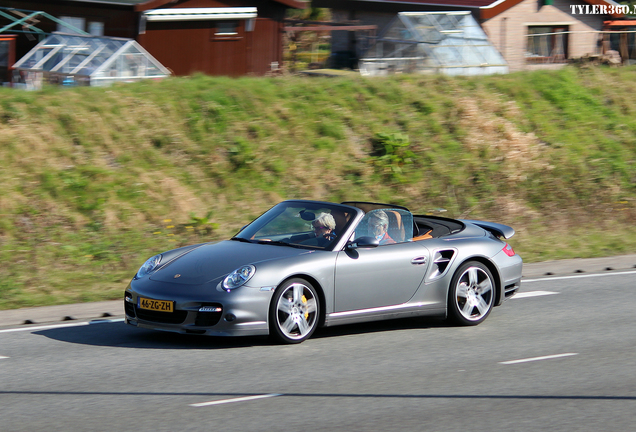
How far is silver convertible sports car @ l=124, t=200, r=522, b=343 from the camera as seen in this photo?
7625mm

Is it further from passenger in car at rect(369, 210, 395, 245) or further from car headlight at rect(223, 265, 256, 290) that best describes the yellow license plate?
passenger in car at rect(369, 210, 395, 245)

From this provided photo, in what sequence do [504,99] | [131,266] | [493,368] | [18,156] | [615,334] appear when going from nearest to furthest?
[493,368] < [615,334] < [131,266] < [18,156] < [504,99]

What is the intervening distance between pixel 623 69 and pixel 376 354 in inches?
771

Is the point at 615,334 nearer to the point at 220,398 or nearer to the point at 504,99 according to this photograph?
the point at 220,398

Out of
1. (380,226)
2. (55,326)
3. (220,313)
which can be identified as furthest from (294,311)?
(55,326)

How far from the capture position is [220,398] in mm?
6125

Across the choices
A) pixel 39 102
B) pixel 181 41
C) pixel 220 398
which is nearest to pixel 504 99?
pixel 181 41

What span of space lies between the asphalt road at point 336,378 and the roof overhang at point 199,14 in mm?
15596

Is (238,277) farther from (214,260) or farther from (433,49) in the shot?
(433,49)

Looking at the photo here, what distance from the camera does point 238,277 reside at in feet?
25.3

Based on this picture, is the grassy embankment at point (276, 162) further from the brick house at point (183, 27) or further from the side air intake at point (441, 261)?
the brick house at point (183, 27)

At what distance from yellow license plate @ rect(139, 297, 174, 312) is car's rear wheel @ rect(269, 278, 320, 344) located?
0.91 meters

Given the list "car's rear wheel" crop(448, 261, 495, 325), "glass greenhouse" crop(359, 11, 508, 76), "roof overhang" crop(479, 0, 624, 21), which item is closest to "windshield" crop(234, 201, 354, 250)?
"car's rear wheel" crop(448, 261, 495, 325)

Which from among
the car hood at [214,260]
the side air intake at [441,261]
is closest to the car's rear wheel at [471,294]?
the side air intake at [441,261]
